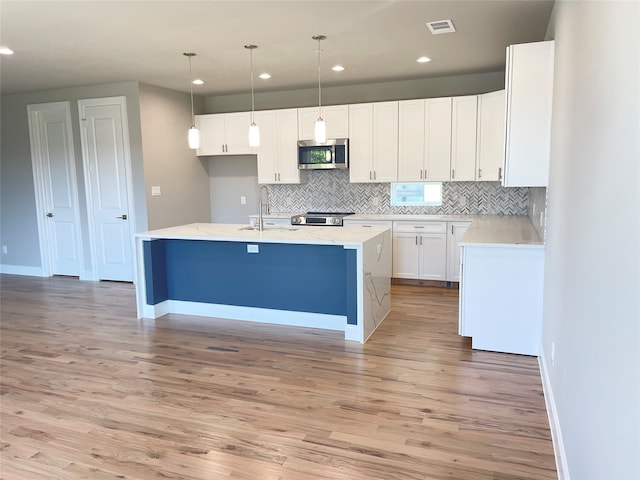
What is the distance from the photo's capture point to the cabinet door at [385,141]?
230 inches

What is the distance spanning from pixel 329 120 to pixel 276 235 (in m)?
2.48

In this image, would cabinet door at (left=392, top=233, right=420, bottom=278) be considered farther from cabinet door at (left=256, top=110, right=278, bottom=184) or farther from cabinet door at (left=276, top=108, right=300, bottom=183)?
cabinet door at (left=256, top=110, right=278, bottom=184)

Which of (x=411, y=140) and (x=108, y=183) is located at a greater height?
(x=411, y=140)

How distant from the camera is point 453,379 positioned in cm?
314

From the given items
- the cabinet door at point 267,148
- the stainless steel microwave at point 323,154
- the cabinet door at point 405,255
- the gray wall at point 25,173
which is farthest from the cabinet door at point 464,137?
the gray wall at point 25,173

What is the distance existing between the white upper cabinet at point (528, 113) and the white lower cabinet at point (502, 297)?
55cm

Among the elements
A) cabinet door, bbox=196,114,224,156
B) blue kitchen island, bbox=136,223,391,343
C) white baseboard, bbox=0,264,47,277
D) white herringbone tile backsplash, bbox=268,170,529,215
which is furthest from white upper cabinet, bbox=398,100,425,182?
white baseboard, bbox=0,264,47,277

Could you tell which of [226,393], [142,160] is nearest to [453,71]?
[142,160]

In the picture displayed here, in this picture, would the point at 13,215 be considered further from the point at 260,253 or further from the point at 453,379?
the point at 453,379

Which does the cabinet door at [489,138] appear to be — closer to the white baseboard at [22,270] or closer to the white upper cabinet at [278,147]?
the white upper cabinet at [278,147]

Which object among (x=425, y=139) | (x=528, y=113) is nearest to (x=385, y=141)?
(x=425, y=139)

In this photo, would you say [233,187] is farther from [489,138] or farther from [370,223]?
[489,138]

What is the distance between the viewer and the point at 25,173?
22.4 ft

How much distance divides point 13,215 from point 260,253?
485cm
